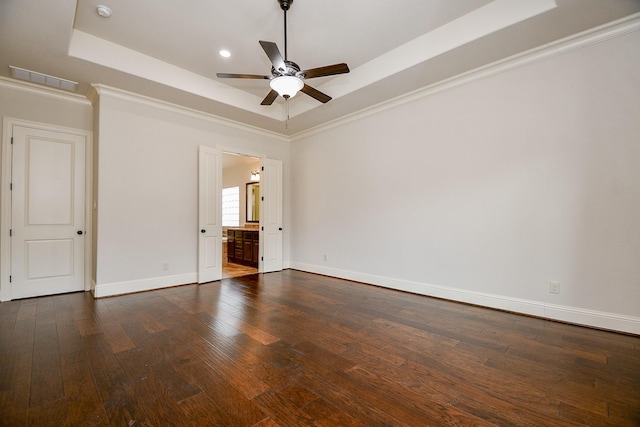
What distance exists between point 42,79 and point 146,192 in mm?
1881

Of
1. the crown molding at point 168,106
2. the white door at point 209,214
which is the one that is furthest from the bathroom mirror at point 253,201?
the white door at point 209,214

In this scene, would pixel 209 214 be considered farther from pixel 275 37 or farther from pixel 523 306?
pixel 523 306

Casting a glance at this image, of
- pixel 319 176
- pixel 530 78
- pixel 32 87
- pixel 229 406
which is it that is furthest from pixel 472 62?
pixel 32 87

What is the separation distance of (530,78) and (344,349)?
363 centimetres

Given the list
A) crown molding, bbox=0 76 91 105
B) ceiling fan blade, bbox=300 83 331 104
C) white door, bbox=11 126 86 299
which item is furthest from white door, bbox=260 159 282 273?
crown molding, bbox=0 76 91 105

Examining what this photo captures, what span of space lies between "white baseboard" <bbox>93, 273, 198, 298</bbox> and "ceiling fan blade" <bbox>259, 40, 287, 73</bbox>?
3.74 meters

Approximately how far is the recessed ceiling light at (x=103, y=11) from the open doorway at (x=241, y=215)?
2964mm

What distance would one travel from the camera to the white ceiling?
2.76m

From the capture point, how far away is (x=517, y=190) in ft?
10.9

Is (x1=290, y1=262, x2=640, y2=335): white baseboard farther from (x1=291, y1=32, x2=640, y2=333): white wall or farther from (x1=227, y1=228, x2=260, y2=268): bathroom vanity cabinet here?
(x1=227, y1=228, x2=260, y2=268): bathroom vanity cabinet

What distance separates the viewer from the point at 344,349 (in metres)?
2.44

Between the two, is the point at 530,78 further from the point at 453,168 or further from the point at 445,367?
the point at 445,367

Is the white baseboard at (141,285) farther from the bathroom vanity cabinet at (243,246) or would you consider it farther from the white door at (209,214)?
the bathroom vanity cabinet at (243,246)

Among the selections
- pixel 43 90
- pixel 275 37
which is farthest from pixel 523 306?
pixel 43 90
